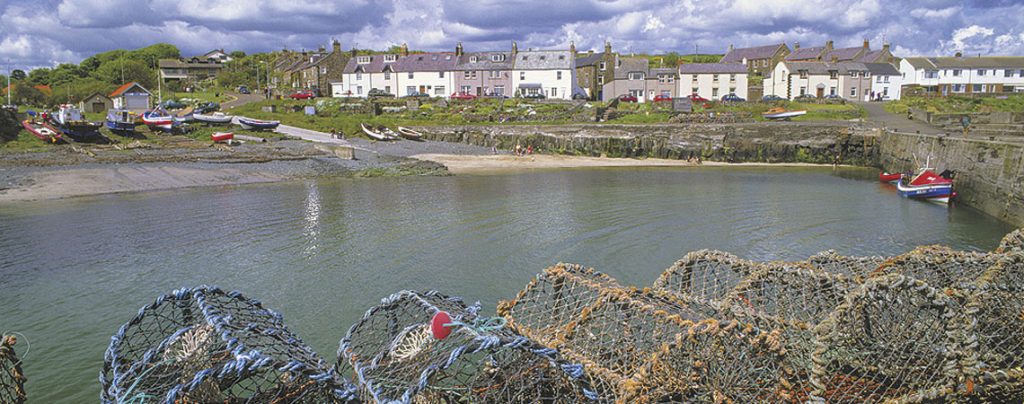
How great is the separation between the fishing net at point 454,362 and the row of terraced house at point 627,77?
2355 inches

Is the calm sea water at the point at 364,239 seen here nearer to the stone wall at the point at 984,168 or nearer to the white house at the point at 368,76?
the stone wall at the point at 984,168

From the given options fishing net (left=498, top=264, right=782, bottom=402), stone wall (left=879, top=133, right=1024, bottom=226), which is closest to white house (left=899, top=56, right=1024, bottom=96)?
stone wall (left=879, top=133, right=1024, bottom=226)

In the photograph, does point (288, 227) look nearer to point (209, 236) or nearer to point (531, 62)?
point (209, 236)

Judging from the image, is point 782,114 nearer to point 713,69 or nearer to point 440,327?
point 713,69

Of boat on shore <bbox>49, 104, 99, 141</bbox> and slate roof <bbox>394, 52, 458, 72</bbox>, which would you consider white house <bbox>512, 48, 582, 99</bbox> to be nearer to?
slate roof <bbox>394, 52, 458, 72</bbox>

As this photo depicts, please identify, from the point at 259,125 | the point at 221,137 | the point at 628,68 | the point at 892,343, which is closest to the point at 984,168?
the point at 892,343

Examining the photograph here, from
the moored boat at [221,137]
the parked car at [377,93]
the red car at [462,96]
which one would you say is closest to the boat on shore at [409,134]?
the moored boat at [221,137]

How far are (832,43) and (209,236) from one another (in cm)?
8383

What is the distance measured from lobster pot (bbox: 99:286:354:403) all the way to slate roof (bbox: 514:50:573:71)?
61747mm

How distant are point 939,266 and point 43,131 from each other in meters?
44.0

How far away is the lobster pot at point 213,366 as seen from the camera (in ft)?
17.6

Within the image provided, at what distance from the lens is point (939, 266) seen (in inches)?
342

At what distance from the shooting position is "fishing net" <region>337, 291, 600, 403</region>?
5.40m

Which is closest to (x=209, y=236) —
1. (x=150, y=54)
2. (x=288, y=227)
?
(x=288, y=227)
